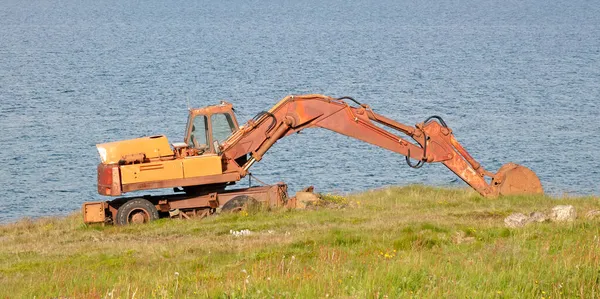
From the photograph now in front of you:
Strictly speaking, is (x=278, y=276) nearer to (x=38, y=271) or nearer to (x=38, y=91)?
(x=38, y=271)

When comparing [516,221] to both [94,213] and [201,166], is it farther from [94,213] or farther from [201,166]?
[94,213]

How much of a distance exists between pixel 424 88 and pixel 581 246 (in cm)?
4870

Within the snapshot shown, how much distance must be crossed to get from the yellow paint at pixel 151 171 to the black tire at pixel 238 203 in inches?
53.3

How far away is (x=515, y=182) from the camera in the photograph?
85.9 feet

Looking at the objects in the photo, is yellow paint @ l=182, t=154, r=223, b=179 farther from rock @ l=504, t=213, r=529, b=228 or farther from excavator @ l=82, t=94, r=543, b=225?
rock @ l=504, t=213, r=529, b=228

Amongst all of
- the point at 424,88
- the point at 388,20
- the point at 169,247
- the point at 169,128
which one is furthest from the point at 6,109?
the point at 388,20

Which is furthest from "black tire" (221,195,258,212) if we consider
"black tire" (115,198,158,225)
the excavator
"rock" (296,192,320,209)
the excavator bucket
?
the excavator bucket

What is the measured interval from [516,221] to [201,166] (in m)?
8.21

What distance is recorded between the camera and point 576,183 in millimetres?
38000

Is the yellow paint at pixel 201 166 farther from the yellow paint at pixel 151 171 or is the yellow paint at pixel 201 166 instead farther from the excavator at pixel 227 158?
the yellow paint at pixel 151 171

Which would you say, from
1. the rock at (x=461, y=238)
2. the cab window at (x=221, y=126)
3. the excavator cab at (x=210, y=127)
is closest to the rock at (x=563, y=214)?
the rock at (x=461, y=238)

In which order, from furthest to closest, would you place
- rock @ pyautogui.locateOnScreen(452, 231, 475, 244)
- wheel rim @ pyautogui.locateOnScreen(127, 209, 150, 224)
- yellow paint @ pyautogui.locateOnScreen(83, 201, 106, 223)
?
wheel rim @ pyautogui.locateOnScreen(127, 209, 150, 224)
yellow paint @ pyautogui.locateOnScreen(83, 201, 106, 223)
rock @ pyautogui.locateOnScreen(452, 231, 475, 244)

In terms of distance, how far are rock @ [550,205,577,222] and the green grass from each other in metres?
0.72

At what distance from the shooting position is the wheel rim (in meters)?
24.6
